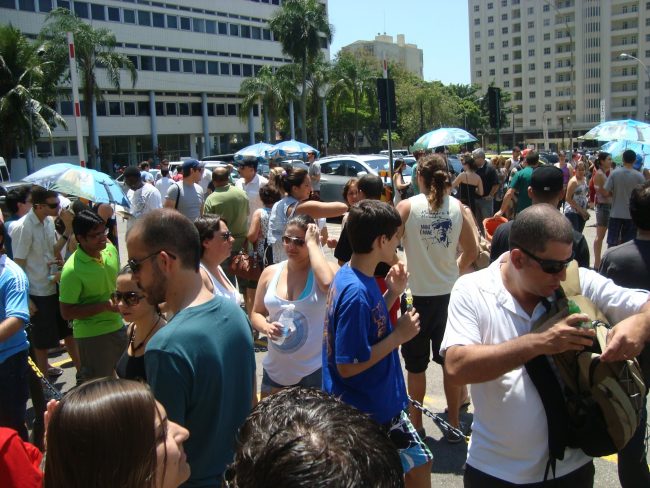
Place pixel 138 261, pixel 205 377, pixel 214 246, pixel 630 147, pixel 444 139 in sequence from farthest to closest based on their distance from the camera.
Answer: pixel 444 139 → pixel 630 147 → pixel 214 246 → pixel 138 261 → pixel 205 377

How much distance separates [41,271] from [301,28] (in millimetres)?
45126

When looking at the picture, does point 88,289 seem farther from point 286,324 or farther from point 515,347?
point 515,347

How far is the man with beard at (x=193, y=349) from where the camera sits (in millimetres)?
2146

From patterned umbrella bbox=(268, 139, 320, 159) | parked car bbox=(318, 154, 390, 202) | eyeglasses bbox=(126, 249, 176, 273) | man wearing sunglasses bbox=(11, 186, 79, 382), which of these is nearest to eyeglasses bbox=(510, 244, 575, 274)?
eyeglasses bbox=(126, 249, 176, 273)

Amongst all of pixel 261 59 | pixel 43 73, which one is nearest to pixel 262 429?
pixel 43 73

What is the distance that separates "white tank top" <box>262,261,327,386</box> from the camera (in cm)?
373

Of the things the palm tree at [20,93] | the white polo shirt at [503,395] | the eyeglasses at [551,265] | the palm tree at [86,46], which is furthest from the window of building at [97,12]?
the eyeglasses at [551,265]

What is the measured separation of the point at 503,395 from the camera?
91.0 inches

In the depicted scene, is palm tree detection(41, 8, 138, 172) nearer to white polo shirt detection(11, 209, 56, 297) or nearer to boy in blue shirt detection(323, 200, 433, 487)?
white polo shirt detection(11, 209, 56, 297)

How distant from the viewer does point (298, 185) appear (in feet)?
19.5

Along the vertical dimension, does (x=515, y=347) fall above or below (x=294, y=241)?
below

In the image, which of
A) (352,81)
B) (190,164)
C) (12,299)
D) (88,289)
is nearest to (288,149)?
(190,164)

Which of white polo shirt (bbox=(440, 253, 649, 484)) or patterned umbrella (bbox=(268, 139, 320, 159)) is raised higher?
patterned umbrella (bbox=(268, 139, 320, 159))

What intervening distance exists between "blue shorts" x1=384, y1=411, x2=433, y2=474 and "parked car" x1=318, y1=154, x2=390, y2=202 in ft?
49.0
